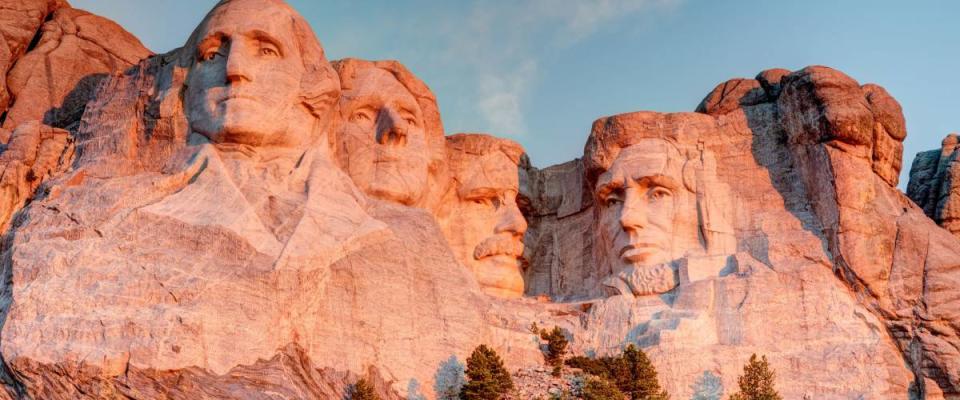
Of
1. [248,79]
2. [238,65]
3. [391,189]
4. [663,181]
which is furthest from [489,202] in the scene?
[238,65]

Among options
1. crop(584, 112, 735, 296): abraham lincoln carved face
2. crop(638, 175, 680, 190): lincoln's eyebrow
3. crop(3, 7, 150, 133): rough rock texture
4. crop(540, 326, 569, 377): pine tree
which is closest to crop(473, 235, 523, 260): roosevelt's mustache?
crop(584, 112, 735, 296): abraham lincoln carved face

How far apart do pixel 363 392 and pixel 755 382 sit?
6.53m

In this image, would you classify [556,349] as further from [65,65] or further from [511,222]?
[65,65]

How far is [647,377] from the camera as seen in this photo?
1047 inches

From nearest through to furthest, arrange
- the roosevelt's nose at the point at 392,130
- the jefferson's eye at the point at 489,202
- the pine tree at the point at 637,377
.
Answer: the pine tree at the point at 637,377 < the roosevelt's nose at the point at 392,130 < the jefferson's eye at the point at 489,202

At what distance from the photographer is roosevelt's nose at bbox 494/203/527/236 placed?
32188 millimetres

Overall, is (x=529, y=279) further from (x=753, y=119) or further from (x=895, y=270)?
(x=895, y=270)

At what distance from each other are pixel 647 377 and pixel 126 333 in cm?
867

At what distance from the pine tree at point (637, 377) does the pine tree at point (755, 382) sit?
126cm

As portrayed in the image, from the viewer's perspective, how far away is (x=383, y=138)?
30656 mm

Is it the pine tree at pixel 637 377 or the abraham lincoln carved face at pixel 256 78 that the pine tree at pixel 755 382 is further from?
the abraham lincoln carved face at pixel 256 78

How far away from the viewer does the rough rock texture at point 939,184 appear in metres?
32.1

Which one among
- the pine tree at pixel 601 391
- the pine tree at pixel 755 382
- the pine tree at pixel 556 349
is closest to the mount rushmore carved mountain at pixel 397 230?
the pine tree at pixel 556 349

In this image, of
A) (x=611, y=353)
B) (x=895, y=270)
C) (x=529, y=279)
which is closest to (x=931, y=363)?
(x=895, y=270)
